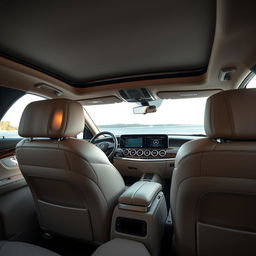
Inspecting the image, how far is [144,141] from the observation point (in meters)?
2.58

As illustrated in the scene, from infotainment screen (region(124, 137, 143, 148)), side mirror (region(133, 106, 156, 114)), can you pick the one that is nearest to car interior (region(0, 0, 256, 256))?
infotainment screen (region(124, 137, 143, 148))

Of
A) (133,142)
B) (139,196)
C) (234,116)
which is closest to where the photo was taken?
(234,116)

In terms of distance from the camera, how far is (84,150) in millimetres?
1312

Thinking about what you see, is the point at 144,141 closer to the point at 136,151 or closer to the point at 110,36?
the point at 136,151

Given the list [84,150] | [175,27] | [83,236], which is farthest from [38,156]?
[175,27]

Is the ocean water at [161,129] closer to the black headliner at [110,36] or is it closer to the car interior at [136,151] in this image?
the car interior at [136,151]

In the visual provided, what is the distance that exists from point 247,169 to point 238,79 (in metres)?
1.59

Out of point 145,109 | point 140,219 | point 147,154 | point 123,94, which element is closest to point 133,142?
point 147,154

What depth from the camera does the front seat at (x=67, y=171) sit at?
131cm

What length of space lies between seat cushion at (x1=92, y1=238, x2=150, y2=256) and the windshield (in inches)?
73.6

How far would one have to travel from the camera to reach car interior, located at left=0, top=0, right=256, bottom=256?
1.04 metres

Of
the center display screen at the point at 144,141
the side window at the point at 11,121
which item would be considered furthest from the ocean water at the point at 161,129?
the side window at the point at 11,121

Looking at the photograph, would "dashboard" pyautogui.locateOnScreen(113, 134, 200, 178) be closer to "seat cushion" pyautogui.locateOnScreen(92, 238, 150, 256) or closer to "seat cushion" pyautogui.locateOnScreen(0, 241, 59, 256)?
"seat cushion" pyautogui.locateOnScreen(92, 238, 150, 256)

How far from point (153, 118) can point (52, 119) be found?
2212mm
